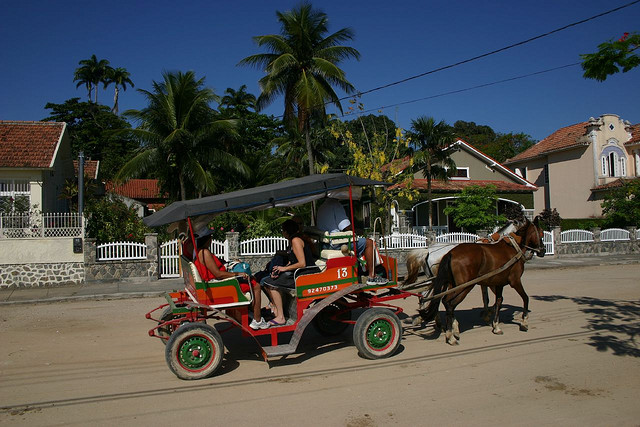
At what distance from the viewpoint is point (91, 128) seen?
44.7 metres

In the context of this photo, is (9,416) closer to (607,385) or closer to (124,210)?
(607,385)

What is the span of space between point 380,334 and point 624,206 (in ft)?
82.8

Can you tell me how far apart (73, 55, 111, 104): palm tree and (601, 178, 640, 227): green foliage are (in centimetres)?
5670

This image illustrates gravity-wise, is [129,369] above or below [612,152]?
below

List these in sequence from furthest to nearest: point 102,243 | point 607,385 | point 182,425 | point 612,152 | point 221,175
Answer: point 612,152, point 221,175, point 102,243, point 607,385, point 182,425

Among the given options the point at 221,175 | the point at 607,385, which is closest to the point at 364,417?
the point at 607,385

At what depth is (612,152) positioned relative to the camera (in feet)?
108

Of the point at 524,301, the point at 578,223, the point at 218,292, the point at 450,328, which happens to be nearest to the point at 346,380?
the point at 218,292

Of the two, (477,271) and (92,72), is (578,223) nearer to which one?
(477,271)

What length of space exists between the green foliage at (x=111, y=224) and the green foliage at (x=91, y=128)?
73.0 feet

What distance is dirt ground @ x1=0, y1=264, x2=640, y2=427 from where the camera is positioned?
4777 mm

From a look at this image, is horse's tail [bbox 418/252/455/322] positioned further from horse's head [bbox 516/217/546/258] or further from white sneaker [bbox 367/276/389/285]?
horse's head [bbox 516/217/546/258]

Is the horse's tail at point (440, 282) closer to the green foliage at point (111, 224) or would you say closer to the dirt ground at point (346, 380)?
the dirt ground at point (346, 380)

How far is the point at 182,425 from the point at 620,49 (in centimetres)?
831
